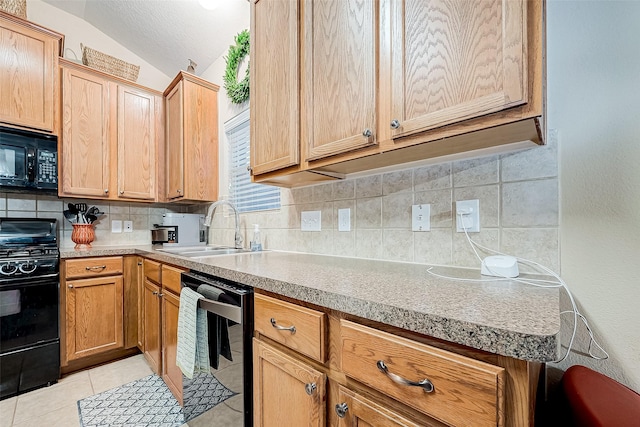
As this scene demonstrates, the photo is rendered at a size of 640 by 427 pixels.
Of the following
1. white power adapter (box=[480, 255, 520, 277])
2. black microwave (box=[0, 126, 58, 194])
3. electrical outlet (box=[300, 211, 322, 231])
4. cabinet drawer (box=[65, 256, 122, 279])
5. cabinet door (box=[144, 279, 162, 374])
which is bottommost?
cabinet door (box=[144, 279, 162, 374])

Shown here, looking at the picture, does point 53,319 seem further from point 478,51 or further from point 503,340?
point 478,51

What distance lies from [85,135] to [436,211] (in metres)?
2.83

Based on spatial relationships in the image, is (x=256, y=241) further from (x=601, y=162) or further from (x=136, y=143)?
(x=601, y=162)

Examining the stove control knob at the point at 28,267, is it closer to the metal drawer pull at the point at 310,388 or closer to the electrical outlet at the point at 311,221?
the electrical outlet at the point at 311,221

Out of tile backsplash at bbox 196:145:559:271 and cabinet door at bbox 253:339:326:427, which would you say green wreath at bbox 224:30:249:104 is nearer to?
tile backsplash at bbox 196:145:559:271

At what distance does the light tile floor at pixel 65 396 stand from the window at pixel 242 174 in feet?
4.89

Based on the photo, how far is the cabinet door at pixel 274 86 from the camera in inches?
52.8

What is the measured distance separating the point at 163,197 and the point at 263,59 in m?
1.92

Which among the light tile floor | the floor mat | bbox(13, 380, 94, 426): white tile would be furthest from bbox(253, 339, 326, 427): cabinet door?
bbox(13, 380, 94, 426): white tile

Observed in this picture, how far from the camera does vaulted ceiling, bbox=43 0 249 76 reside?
233 cm

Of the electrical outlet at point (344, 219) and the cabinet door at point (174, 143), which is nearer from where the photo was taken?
the electrical outlet at point (344, 219)

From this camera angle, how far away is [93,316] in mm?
2188

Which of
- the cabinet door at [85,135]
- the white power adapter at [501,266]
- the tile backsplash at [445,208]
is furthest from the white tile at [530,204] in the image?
the cabinet door at [85,135]

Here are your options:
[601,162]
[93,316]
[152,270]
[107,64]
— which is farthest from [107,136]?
[601,162]
